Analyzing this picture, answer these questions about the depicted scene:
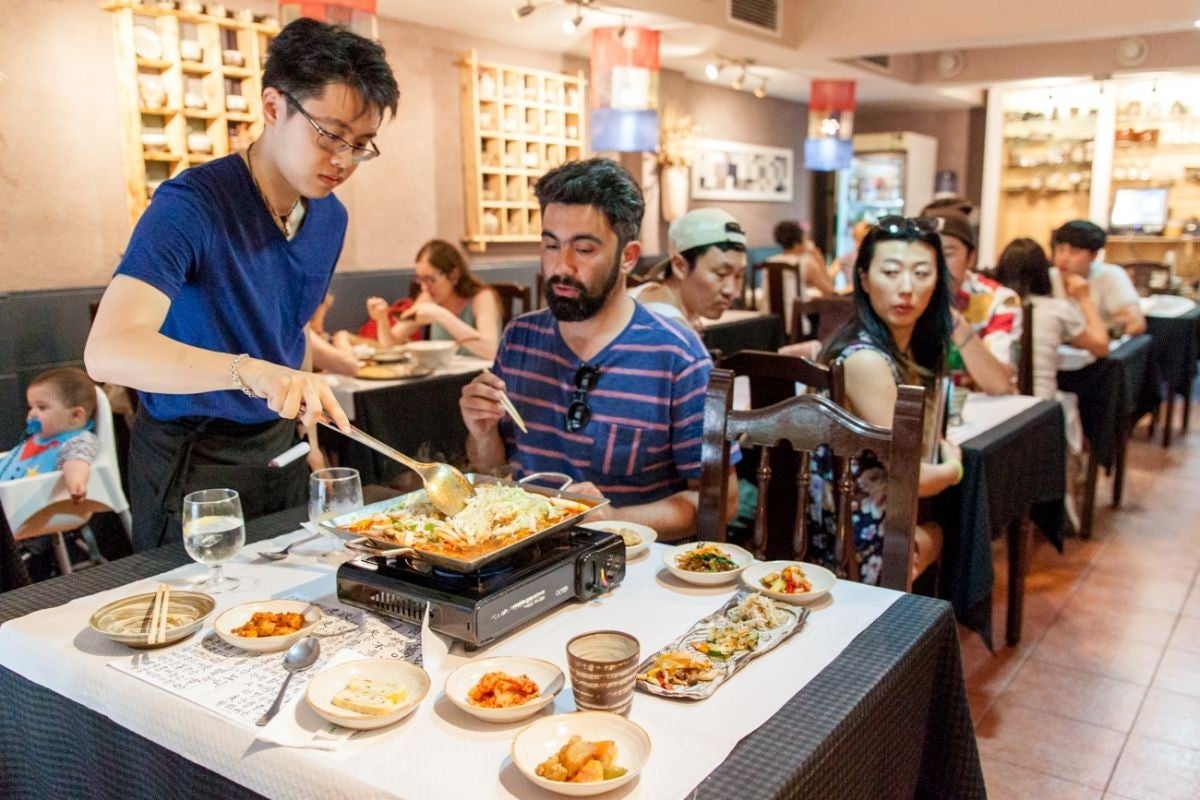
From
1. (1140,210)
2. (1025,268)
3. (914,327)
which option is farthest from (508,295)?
(1140,210)

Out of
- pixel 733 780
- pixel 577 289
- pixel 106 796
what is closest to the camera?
pixel 733 780

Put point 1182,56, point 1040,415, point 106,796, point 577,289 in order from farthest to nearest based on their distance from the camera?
point 1182,56, point 1040,415, point 577,289, point 106,796

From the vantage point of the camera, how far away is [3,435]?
13.4 feet

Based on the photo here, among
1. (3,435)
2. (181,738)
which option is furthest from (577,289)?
(3,435)

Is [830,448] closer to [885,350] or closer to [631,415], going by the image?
[631,415]

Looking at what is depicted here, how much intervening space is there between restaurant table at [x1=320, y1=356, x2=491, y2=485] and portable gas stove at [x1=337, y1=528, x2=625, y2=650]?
1.88 metres

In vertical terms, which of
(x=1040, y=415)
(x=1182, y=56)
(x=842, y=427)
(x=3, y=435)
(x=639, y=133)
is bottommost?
(x=3, y=435)

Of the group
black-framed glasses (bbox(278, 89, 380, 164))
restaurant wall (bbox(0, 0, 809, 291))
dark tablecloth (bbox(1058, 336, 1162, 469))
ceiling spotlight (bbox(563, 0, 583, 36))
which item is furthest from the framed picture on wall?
black-framed glasses (bbox(278, 89, 380, 164))

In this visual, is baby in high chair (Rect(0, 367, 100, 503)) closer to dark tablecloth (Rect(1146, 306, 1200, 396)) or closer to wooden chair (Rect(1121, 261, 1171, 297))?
dark tablecloth (Rect(1146, 306, 1200, 396))

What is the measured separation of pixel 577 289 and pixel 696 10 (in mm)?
4325

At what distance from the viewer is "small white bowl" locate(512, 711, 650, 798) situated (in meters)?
0.88

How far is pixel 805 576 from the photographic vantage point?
141 centimetres

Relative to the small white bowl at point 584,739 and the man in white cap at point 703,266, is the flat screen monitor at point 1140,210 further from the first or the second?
the small white bowl at point 584,739

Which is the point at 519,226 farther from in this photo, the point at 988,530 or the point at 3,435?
the point at 988,530
